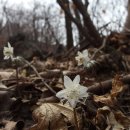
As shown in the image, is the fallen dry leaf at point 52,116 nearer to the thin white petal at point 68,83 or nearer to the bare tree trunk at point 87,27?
the thin white petal at point 68,83

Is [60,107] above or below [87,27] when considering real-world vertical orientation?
below

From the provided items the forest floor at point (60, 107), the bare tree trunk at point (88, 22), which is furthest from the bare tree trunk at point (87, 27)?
the forest floor at point (60, 107)

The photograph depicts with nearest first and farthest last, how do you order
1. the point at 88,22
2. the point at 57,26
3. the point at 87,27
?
the point at 88,22 → the point at 87,27 → the point at 57,26

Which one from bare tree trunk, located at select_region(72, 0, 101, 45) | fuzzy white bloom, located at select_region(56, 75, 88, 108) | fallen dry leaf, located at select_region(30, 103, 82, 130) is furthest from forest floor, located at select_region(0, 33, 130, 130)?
bare tree trunk, located at select_region(72, 0, 101, 45)

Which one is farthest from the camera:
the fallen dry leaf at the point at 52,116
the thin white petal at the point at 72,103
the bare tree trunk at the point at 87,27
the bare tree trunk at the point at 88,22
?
the bare tree trunk at the point at 87,27

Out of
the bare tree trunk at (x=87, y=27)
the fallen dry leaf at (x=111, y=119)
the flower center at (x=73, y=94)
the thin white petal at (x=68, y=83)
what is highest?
the bare tree trunk at (x=87, y=27)

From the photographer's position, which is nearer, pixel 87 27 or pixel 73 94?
pixel 73 94

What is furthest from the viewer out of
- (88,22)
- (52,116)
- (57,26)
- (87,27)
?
(57,26)

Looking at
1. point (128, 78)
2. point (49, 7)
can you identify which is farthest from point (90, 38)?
point (49, 7)

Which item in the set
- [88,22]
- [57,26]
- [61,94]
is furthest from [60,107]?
[57,26]

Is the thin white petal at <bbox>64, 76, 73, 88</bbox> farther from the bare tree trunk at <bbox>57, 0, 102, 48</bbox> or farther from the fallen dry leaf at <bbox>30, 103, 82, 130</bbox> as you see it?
the bare tree trunk at <bbox>57, 0, 102, 48</bbox>

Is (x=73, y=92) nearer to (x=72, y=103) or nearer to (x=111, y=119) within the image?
(x=72, y=103)

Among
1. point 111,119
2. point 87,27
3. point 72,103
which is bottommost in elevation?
point 111,119
